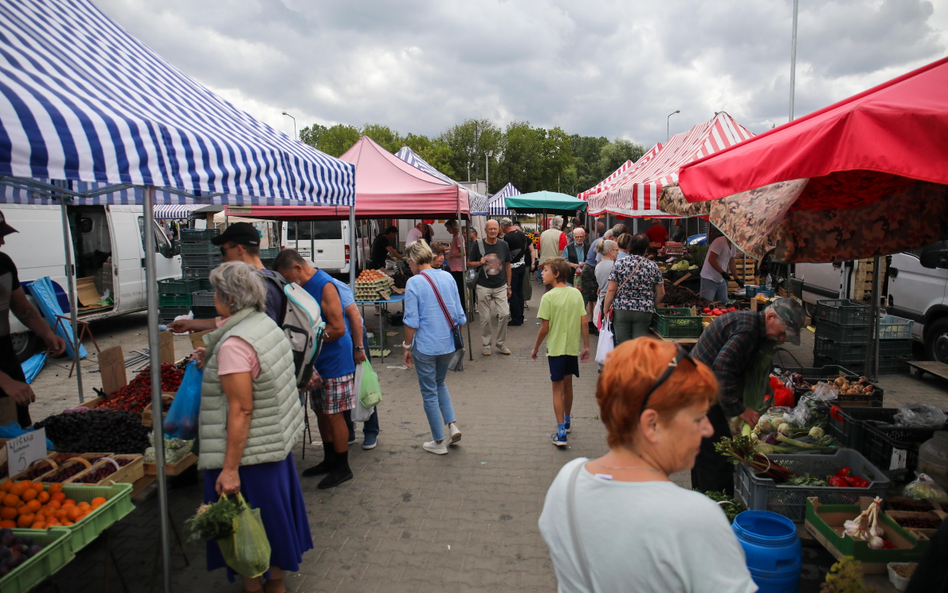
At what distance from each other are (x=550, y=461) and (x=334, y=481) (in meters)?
1.92

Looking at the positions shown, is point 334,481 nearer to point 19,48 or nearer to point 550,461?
point 550,461

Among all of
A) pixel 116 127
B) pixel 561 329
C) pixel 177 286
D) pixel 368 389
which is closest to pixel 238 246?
pixel 116 127

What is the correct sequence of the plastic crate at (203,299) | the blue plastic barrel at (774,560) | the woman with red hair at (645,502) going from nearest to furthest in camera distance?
the woman with red hair at (645,502) < the blue plastic barrel at (774,560) < the plastic crate at (203,299)

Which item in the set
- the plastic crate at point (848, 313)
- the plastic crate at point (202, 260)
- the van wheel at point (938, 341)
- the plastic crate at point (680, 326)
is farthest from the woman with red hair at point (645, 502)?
the plastic crate at point (202, 260)

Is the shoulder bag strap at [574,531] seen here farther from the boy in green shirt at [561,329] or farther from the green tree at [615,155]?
the green tree at [615,155]

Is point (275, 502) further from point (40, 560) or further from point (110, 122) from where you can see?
point (110, 122)

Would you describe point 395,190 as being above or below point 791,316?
above

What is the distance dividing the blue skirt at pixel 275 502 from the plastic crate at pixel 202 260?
8732 mm

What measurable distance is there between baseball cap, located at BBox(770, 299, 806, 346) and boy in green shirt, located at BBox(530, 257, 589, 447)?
5.92 ft

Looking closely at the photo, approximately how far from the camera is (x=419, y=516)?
13.0 ft

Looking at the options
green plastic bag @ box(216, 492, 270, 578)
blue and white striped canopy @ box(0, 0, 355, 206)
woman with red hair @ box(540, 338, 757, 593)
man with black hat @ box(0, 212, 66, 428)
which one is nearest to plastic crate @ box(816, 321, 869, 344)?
blue and white striped canopy @ box(0, 0, 355, 206)

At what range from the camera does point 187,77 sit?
472 cm

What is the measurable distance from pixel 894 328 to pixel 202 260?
11.9m

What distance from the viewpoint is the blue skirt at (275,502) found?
284 cm
